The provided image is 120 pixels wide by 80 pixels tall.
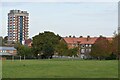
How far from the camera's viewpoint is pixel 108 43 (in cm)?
8675

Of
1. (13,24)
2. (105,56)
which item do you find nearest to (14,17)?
(13,24)

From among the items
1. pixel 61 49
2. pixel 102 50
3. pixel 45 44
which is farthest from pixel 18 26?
pixel 102 50

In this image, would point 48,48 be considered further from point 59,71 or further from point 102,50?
point 59,71

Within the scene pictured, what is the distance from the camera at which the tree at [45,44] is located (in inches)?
3858

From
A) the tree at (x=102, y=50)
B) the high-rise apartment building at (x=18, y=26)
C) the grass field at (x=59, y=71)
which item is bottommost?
the grass field at (x=59, y=71)

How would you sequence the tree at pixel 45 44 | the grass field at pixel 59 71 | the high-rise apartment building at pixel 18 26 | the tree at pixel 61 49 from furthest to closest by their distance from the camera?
1. the high-rise apartment building at pixel 18 26
2. the tree at pixel 61 49
3. the tree at pixel 45 44
4. the grass field at pixel 59 71

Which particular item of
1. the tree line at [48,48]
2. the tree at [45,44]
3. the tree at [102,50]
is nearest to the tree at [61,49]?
the tree line at [48,48]

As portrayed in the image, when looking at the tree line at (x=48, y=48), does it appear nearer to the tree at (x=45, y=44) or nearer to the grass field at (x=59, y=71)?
the tree at (x=45, y=44)

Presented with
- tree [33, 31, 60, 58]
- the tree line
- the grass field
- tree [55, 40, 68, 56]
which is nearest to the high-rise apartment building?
tree [33, 31, 60, 58]

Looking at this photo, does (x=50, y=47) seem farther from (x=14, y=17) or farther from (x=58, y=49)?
(x=14, y=17)

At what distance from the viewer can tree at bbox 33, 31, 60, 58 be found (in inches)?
3858

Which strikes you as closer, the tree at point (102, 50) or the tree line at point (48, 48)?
the tree at point (102, 50)

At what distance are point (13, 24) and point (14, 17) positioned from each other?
3808mm

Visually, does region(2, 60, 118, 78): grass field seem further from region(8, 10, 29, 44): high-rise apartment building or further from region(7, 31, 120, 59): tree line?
region(8, 10, 29, 44): high-rise apartment building
